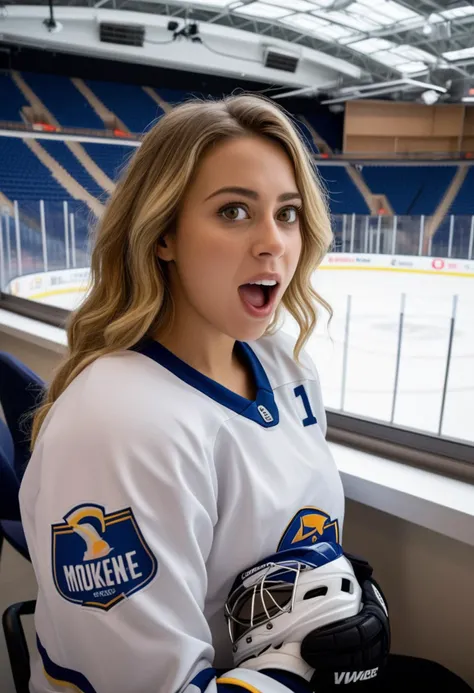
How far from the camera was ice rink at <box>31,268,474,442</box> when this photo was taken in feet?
11.2

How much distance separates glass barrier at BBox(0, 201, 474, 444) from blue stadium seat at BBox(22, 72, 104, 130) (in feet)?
19.0

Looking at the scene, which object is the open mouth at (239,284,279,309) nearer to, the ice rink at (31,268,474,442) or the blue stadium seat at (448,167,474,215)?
the ice rink at (31,268,474,442)

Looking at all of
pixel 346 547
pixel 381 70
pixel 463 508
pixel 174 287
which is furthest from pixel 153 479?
pixel 381 70

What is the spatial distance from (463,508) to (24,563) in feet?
4.35

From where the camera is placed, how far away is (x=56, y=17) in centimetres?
750

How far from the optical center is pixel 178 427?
59 centimetres

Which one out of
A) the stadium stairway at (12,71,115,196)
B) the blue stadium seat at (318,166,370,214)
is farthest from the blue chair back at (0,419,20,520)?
the blue stadium seat at (318,166,370,214)

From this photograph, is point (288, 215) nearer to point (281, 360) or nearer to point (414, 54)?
point (281, 360)

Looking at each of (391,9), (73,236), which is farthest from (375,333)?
(391,9)

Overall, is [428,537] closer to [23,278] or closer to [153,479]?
[153,479]

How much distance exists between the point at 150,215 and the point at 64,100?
1163 centimetres

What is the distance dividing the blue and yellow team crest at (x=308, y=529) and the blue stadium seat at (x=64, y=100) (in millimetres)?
11114

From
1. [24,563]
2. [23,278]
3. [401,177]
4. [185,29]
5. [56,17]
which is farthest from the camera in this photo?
[401,177]

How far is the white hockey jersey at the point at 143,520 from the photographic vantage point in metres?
0.55
